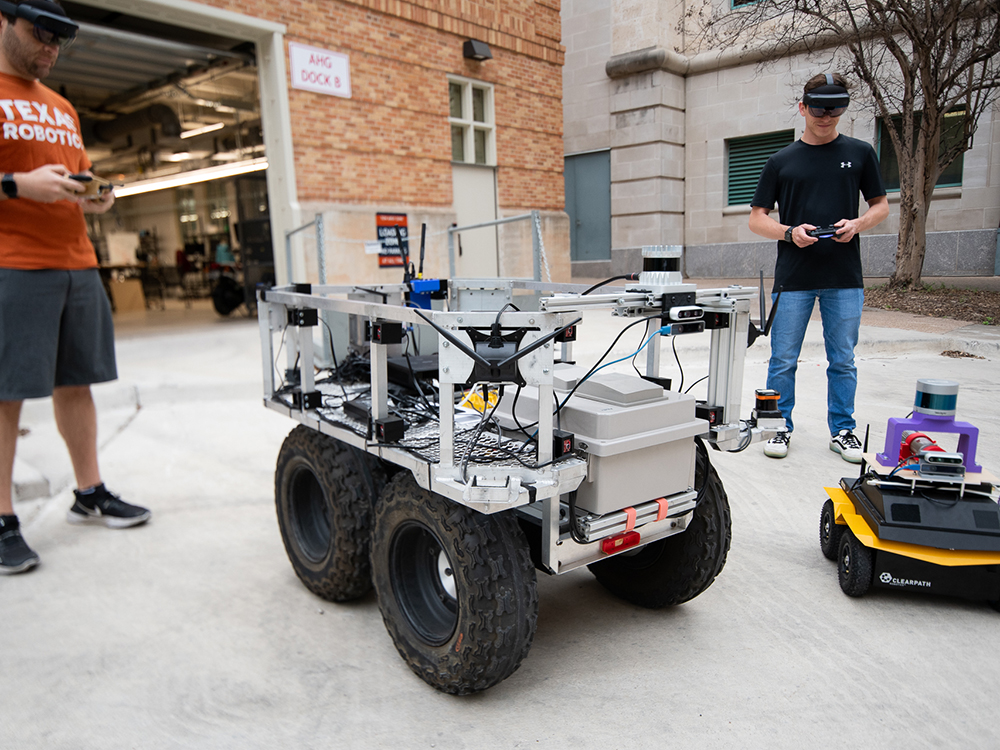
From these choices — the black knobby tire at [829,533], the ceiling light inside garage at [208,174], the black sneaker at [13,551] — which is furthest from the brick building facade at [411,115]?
the black knobby tire at [829,533]

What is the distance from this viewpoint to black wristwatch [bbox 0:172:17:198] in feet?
8.57

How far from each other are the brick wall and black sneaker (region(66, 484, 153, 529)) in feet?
20.5

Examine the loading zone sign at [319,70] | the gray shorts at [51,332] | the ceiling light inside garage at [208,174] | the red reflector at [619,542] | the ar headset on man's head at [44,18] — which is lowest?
the red reflector at [619,542]

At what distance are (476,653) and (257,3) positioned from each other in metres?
8.89

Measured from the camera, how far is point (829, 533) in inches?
103

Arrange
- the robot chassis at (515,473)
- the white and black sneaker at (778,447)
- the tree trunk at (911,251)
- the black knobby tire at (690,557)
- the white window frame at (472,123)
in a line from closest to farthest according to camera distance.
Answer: the robot chassis at (515,473)
the black knobby tire at (690,557)
the white and black sneaker at (778,447)
the tree trunk at (911,251)
the white window frame at (472,123)

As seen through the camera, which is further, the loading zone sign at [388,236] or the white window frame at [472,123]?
the white window frame at [472,123]

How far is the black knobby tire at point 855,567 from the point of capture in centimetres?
229

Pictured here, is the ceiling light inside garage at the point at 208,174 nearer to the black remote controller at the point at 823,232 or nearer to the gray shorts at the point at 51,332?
the gray shorts at the point at 51,332

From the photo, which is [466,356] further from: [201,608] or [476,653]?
[201,608]

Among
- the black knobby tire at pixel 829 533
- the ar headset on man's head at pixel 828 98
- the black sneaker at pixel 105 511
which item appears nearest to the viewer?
the black knobby tire at pixel 829 533

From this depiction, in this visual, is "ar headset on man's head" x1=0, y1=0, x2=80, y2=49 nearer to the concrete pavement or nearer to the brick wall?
the concrete pavement

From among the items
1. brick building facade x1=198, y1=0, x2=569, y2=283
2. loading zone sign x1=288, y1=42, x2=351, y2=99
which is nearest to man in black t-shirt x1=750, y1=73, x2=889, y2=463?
brick building facade x1=198, y1=0, x2=569, y2=283

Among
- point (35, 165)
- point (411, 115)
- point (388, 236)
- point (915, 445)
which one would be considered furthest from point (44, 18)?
point (411, 115)
